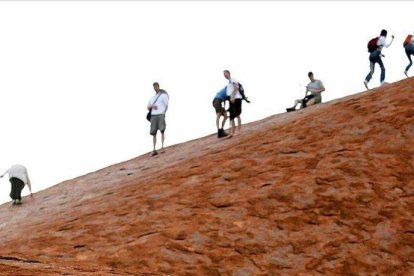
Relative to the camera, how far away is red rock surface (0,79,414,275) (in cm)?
1523

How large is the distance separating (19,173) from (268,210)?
10920mm

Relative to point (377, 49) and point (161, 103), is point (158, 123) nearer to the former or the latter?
point (161, 103)

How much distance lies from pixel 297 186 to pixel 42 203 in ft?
33.6

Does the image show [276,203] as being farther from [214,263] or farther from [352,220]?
[214,263]

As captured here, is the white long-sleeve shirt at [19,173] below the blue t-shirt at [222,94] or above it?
below

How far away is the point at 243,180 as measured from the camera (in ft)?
61.4

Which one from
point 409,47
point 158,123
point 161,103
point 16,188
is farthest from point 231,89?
point 409,47

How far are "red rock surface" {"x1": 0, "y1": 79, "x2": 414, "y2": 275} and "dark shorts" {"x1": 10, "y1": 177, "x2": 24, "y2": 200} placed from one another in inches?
109

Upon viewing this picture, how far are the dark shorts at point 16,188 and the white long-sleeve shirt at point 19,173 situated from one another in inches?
5.3

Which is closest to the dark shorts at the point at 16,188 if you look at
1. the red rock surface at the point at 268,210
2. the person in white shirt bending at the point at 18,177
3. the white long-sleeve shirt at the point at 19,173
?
the person in white shirt bending at the point at 18,177

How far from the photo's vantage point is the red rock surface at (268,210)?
15227 mm

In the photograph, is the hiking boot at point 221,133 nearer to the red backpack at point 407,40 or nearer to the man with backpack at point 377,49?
the man with backpack at point 377,49

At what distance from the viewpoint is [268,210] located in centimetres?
1703

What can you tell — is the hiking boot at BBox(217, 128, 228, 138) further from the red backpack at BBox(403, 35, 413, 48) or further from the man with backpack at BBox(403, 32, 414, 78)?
the red backpack at BBox(403, 35, 413, 48)
